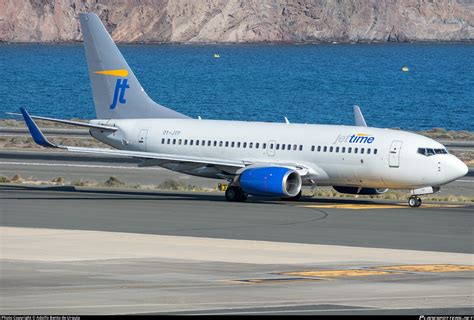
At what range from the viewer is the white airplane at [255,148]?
2151 inches

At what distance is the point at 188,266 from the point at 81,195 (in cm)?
2484

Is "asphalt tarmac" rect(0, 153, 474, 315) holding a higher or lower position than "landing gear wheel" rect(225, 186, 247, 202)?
lower

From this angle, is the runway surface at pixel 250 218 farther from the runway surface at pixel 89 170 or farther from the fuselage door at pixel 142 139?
the runway surface at pixel 89 170

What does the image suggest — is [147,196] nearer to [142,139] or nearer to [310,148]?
[142,139]

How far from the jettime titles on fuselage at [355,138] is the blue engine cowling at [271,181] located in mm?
2346

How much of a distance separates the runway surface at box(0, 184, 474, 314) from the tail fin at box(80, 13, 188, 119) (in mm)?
4525

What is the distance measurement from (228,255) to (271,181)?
55.7 feet

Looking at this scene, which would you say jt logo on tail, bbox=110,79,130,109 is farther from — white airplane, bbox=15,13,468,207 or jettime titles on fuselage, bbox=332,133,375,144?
jettime titles on fuselage, bbox=332,133,375,144

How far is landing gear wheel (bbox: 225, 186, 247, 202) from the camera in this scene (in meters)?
57.3

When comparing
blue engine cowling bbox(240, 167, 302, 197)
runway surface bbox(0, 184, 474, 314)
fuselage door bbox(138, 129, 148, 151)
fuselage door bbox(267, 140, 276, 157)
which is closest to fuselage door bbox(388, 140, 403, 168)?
runway surface bbox(0, 184, 474, 314)

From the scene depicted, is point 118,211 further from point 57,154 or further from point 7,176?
point 57,154

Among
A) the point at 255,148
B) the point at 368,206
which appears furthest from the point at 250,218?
the point at 255,148

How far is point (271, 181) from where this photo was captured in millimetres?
55156

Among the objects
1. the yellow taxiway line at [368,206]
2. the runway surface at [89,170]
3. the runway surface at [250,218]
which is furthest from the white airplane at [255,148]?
the runway surface at [89,170]
